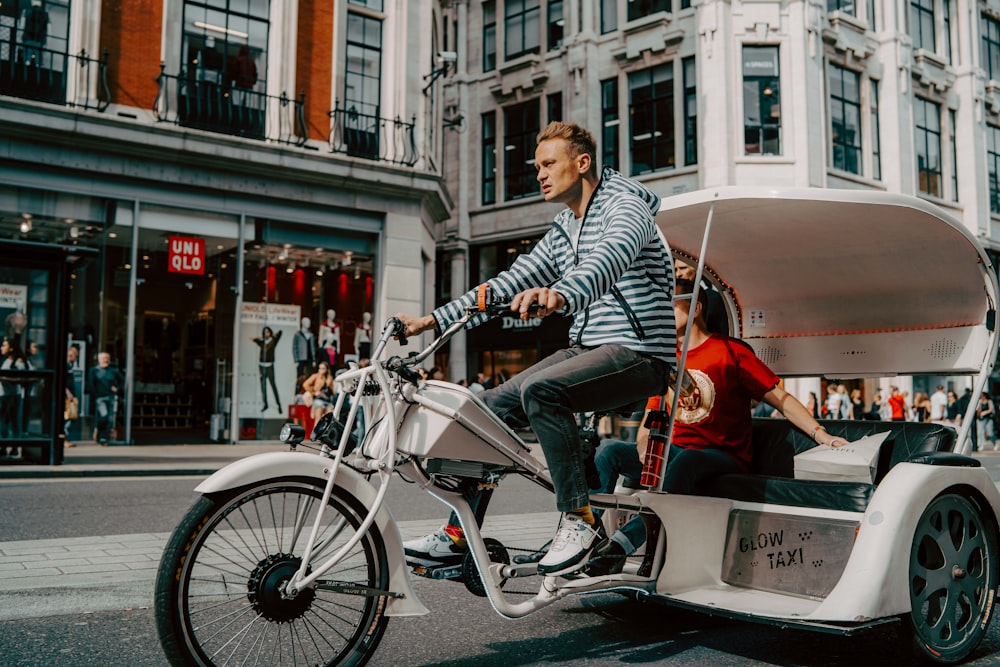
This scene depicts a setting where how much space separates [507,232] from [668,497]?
25.7 meters

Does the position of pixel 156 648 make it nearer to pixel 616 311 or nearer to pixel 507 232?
pixel 616 311

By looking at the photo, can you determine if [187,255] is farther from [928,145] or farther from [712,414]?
[928,145]

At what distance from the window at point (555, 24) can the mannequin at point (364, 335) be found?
13.3 m

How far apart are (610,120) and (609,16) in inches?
126

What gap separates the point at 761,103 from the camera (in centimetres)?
2545

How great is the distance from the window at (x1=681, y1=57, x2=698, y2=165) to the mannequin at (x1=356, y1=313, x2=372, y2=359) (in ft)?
36.8

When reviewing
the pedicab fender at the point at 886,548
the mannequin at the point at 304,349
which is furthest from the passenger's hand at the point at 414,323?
the mannequin at the point at 304,349

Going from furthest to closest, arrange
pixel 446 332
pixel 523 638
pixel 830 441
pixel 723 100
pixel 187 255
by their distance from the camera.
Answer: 1. pixel 723 100
2. pixel 187 255
3. pixel 830 441
4. pixel 523 638
5. pixel 446 332

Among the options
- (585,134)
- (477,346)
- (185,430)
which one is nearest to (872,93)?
(477,346)

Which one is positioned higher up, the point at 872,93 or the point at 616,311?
the point at 872,93

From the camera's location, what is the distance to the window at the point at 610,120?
90.1 ft

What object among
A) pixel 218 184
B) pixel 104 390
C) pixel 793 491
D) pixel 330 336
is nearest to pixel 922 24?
pixel 330 336

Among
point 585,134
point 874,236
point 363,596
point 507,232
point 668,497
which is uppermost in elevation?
point 507,232

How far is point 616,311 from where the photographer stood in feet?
12.1
